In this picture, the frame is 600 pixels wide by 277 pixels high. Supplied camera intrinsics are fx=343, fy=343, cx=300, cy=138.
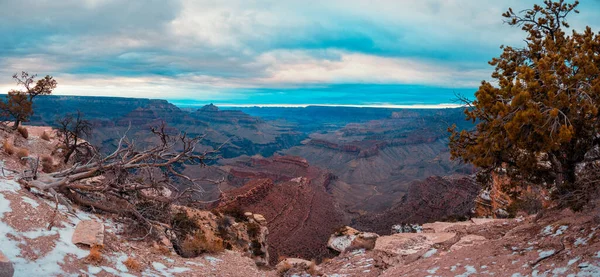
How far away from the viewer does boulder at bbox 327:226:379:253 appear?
714 inches

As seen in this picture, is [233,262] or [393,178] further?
[393,178]

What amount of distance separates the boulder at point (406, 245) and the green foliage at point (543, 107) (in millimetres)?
4762

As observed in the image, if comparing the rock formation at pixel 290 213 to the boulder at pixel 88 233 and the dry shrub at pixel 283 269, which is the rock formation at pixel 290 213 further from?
the boulder at pixel 88 233

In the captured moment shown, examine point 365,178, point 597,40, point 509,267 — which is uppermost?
point 597,40

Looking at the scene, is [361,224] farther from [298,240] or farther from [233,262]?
[233,262]

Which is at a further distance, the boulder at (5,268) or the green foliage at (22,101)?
the green foliage at (22,101)

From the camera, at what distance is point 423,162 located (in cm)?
18638

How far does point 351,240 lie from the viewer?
2200cm

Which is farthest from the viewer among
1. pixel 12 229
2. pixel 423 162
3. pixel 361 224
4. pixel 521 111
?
pixel 423 162

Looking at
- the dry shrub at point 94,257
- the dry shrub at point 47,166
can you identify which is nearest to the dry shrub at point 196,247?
the dry shrub at point 94,257

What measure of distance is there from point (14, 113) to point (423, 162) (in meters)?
183

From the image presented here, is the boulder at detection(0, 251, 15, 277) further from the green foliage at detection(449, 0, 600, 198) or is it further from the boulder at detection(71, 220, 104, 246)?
the green foliage at detection(449, 0, 600, 198)

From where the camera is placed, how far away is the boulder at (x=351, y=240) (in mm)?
18131

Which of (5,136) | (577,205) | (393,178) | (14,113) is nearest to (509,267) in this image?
(577,205)
